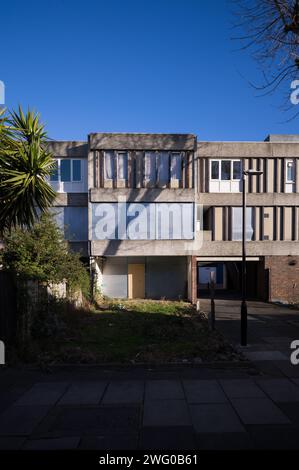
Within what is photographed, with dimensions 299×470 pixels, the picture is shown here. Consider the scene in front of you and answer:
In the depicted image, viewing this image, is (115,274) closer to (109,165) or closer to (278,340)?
(109,165)

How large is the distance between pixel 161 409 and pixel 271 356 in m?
4.53

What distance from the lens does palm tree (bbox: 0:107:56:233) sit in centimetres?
684

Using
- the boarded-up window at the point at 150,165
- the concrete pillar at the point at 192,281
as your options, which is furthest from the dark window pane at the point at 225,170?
the concrete pillar at the point at 192,281

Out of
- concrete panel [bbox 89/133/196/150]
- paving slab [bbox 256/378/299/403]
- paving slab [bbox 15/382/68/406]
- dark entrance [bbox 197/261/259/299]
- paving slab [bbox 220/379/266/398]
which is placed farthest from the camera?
dark entrance [bbox 197/261/259/299]

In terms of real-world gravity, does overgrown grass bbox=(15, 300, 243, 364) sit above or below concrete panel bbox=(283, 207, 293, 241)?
below

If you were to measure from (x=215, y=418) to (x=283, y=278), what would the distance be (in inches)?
669

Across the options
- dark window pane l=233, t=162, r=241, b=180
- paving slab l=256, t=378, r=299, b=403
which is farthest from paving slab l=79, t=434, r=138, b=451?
dark window pane l=233, t=162, r=241, b=180

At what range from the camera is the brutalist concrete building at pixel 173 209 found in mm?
18344

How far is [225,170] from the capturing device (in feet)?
64.6

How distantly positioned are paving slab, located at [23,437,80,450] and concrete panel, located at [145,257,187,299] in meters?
15.9

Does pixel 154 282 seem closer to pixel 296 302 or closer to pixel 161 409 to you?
pixel 296 302

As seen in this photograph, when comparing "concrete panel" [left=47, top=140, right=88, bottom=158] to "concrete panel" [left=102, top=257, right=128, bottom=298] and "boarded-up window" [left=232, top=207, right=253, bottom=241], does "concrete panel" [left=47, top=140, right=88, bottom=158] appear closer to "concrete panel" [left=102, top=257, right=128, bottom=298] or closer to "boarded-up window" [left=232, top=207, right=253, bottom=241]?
"concrete panel" [left=102, top=257, right=128, bottom=298]

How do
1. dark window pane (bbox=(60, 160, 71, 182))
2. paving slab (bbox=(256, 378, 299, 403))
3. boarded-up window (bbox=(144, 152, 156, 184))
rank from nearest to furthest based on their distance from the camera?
paving slab (bbox=(256, 378, 299, 403)) → boarded-up window (bbox=(144, 152, 156, 184)) → dark window pane (bbox=(60, 160, 71, 182))

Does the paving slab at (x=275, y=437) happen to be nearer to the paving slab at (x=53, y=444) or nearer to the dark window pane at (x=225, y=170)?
the paving slab at (x=53, y=444)
